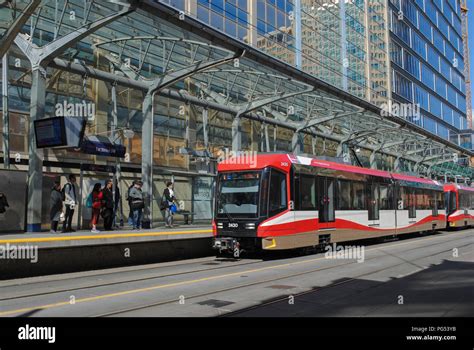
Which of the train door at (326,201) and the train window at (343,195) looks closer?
the train door at (326,201)

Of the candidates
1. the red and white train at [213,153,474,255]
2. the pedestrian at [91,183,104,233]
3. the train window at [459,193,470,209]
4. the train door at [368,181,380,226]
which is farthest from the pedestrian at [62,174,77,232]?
the train window at [459,193,470,209]

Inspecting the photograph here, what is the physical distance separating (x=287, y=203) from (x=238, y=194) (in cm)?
149

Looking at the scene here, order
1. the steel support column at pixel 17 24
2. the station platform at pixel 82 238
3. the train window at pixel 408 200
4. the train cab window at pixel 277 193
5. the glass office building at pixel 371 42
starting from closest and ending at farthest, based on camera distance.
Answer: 1. the station platform at pixel 82 238
2. the steel support column at pixel 17 24
3. the train cab window at pixel 277 193
4. the train window at pixel 408 200
5. the glass office building at pixel 371 42

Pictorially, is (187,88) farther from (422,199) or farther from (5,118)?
(422,199)

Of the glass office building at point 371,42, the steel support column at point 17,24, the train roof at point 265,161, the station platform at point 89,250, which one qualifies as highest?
the glass office building at point 371,42

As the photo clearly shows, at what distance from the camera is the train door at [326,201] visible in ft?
53.4

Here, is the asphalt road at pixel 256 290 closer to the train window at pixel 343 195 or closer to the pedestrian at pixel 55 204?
the pedestrian at pixel 55 204

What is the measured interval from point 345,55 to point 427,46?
3263 centimetres

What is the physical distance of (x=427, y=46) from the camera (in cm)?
7062

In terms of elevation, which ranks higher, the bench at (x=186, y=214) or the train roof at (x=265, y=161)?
the train roof at (x=265, y=161)

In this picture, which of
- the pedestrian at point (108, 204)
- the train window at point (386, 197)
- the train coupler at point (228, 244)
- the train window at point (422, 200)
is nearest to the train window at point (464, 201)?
the train window at point (422, 200)

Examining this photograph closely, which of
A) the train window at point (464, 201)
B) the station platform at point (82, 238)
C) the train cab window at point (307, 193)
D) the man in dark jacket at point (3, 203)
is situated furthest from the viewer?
the train window at point (464, 201)

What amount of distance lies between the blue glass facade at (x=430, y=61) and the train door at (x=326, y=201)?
41.8 meters

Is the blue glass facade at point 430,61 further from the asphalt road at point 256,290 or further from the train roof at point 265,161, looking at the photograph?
the asphalt road at point 256,290
